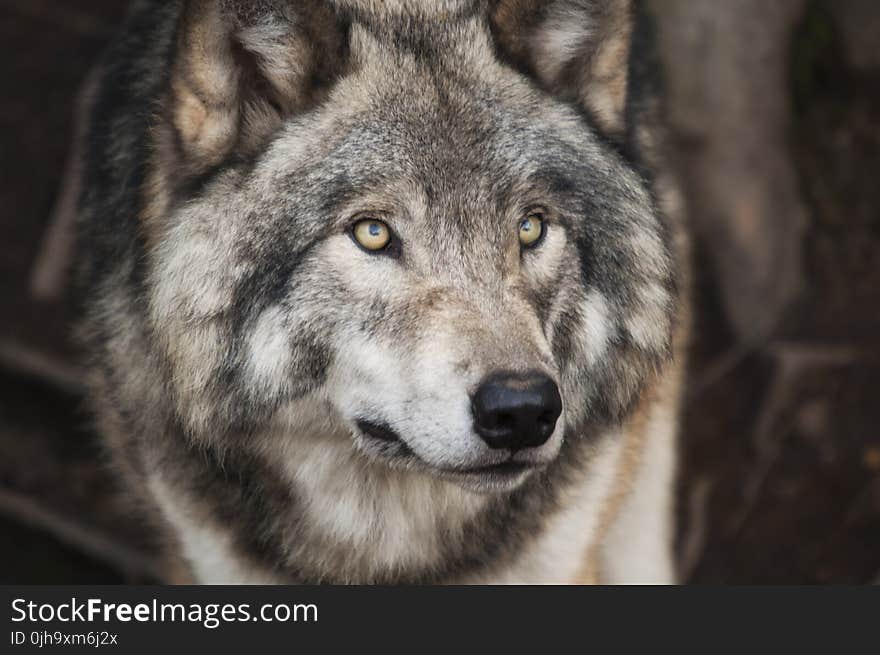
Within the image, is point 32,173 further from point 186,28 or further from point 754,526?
point 754,526

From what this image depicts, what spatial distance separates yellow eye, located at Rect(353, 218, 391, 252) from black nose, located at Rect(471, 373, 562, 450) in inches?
19.2

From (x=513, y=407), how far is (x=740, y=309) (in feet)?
11.7

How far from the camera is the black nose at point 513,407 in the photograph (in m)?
2.65

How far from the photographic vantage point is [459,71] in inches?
123

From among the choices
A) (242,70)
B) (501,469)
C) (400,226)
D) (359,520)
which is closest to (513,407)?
(501,469)

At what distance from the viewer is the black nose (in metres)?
2.65

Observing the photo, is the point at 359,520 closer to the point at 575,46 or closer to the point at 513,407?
the point at 513,407

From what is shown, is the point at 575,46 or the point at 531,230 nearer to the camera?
the point at 531,230

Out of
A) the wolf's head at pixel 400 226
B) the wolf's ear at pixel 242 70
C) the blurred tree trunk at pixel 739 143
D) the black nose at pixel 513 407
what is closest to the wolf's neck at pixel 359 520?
the wolf's head at pixel 400 226

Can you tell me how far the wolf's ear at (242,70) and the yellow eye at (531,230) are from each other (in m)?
0.64

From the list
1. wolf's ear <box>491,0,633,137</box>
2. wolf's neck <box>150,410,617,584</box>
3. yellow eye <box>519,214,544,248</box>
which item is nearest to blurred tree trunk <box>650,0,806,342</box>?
wolf's ear <box>491,0,633,137</box>

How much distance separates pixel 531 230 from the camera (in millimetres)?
3055

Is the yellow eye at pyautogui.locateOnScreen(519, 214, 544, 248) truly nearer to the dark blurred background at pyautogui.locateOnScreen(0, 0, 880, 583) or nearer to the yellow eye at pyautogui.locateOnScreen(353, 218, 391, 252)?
the yellow eye at pyautogui.locateOnScreen(353, 218, 391, 252)

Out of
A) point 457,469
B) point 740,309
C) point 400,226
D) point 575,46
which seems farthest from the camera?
point 740,309
